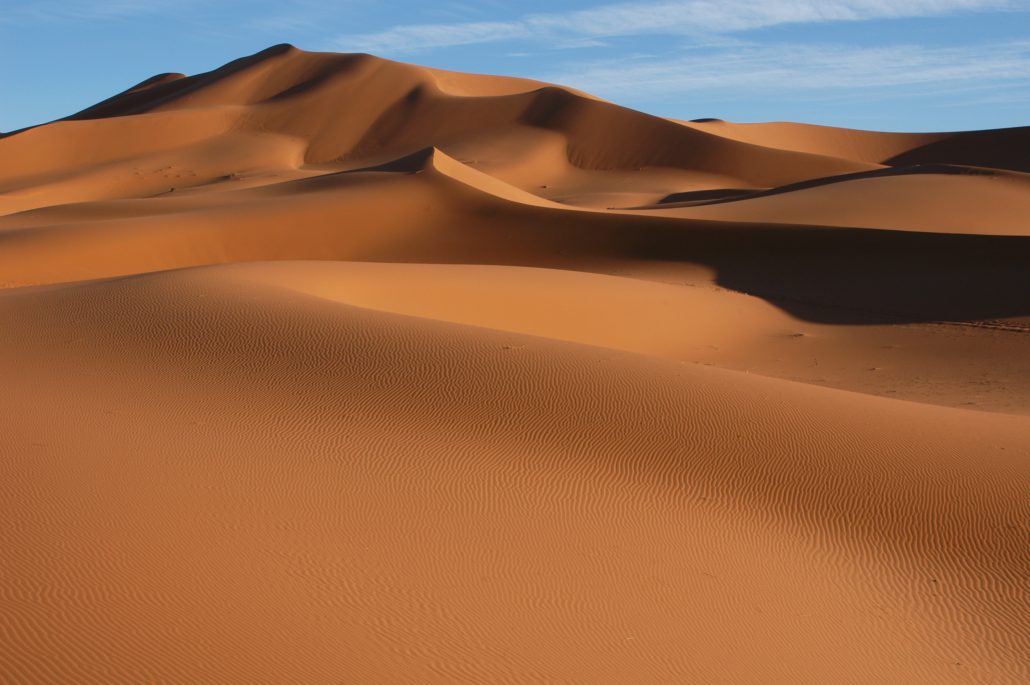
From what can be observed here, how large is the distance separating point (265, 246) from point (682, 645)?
49.7 ft

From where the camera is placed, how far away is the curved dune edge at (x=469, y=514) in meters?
3.54

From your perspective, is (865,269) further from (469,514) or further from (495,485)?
(469,514)

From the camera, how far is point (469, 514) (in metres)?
4.70

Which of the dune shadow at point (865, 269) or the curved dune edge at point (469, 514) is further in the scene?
the dune shadow at point (865, 269)

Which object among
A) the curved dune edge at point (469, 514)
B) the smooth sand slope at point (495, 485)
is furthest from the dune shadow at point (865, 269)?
the curved dune edge at point (469, 514)

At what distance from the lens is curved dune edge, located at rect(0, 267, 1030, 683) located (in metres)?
3.54

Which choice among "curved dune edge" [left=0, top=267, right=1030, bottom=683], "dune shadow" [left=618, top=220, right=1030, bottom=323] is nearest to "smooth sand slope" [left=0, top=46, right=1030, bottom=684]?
"curved dune edge" [left=0, top=267, right=1030, bottom=683]

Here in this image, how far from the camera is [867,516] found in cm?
539

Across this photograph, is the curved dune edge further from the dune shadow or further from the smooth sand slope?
the dune shadow

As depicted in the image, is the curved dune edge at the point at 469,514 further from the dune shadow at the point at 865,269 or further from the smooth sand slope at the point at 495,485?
the dune shadow at the point at 865,269

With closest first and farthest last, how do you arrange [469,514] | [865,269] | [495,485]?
[469,514], [495,485], [865,269]

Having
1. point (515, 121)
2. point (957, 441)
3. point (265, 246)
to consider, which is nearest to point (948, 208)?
point (265, 246)

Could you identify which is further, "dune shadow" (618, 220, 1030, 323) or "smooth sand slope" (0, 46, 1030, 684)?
"dune shadow" (618, 220, 1030, 323)

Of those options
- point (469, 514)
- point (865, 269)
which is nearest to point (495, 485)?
point (469, 514)
